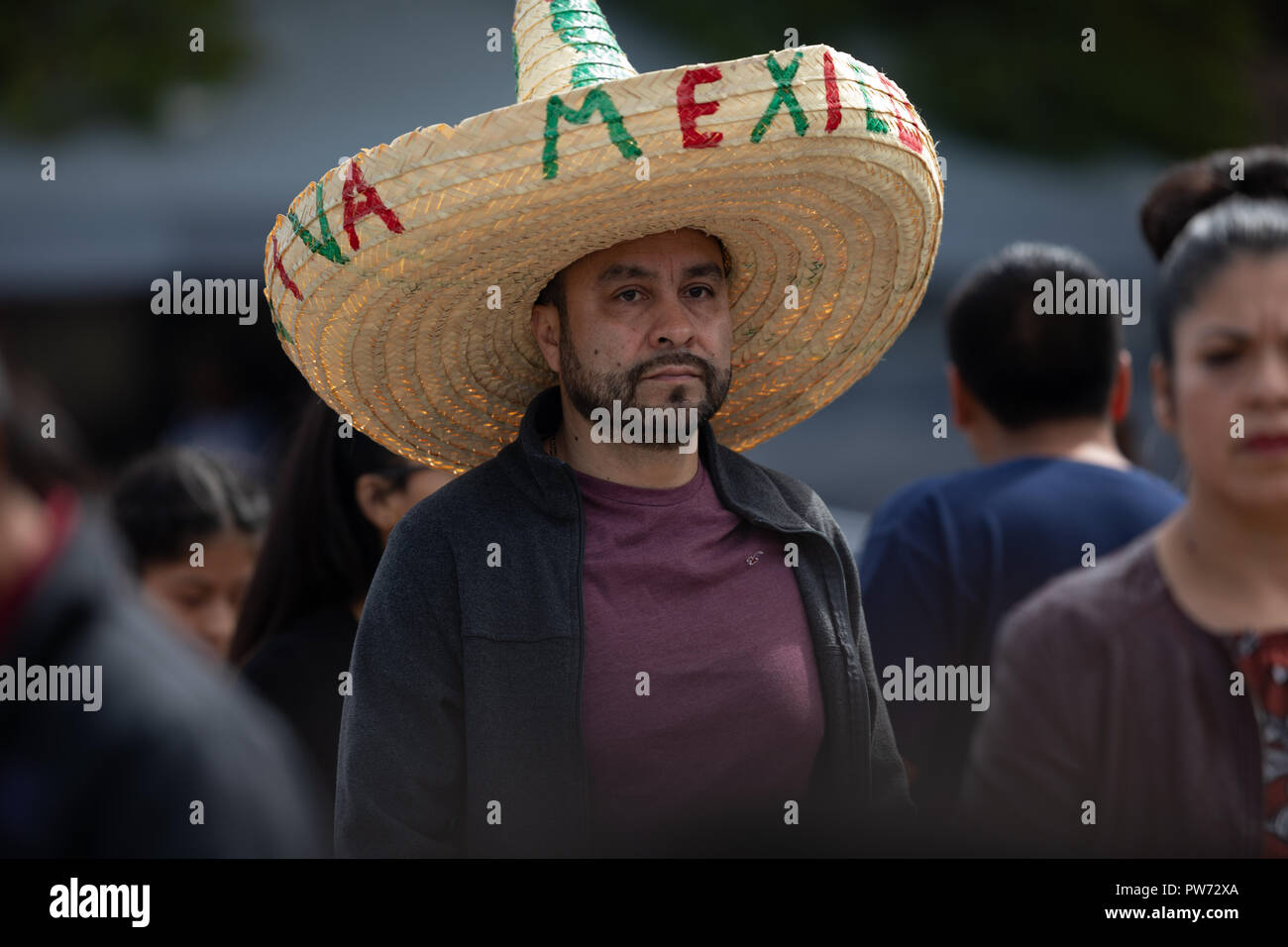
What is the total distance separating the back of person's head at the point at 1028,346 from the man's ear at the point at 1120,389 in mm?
44

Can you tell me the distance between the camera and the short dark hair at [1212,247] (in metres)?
1.69

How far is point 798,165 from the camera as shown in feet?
7.34

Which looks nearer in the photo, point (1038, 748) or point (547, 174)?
point (1038, 748)

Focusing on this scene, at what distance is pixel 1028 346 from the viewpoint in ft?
8.64

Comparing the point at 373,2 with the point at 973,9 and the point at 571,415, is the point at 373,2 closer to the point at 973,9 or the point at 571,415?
the point at 973,9

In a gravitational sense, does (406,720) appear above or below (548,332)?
below

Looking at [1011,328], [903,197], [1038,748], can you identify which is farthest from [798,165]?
[1038,748]

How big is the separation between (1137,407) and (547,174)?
15.8 ft

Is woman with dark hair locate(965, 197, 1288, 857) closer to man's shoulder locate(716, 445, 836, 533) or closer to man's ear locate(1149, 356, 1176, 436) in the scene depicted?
man's ear locate(1149, 356, 1176, 436)

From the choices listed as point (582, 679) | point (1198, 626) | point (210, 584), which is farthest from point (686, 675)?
A: point (210, 584)

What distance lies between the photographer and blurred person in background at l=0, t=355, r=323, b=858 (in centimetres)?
125

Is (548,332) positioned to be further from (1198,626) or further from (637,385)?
(1198,626)

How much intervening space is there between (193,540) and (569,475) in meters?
1.40

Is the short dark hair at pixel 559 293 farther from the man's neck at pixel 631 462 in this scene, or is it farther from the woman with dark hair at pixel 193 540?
the woman with dark hair at pixel 193 540
